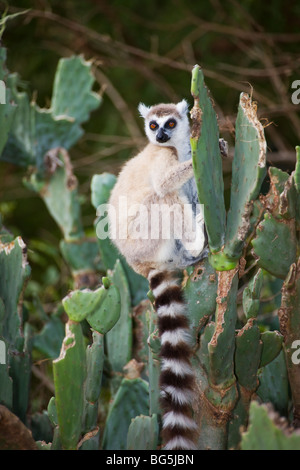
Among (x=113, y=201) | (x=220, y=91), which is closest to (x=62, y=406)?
(x=113, y=201)

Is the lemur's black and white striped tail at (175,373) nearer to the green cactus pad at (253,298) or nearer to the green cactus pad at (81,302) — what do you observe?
the green cactus pad at (253,298)

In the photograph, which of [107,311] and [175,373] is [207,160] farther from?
[175,373]

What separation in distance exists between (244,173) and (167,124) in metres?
1.34

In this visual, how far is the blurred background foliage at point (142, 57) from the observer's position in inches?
215

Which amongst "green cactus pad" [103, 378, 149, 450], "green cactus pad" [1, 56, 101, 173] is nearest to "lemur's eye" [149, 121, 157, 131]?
"green cactus pad" [1, 56, 101, 173]

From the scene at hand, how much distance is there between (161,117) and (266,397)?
A: 180cm

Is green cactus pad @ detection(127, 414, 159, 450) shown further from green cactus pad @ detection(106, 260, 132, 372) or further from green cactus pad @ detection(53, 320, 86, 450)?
green cactus pad @ detection(106, 260, 132, 372)

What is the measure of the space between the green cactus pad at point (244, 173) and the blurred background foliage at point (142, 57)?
2881 millimetres

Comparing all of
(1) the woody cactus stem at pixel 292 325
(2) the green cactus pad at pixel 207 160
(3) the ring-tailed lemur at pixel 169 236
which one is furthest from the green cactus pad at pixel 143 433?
(2) the green cactus pad at pixel 207 160

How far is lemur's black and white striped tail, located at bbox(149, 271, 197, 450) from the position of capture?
7.80 feet

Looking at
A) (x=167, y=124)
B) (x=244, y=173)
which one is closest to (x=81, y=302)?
(x=244, y=173)

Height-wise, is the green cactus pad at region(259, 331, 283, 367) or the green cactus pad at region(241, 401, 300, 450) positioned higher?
the green cactus pad at region(259, 331, 283, 367)

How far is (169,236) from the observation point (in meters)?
3.10

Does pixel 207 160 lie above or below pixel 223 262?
above
